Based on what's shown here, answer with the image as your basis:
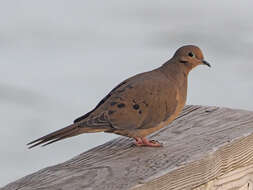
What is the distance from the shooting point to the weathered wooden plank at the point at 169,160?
374cm

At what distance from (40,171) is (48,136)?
0.30 meters

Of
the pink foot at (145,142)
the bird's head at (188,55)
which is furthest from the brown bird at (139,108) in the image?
the bird's head at (188,55)

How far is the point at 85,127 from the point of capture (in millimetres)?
4605

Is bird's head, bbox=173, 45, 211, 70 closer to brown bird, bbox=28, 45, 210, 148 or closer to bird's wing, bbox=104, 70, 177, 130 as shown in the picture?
brown bird, bbox=28, 45, 210, 148

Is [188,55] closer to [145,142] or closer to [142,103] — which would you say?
[142,103]

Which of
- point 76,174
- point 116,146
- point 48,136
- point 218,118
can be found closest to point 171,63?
point 218,118

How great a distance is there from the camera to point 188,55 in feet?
17.5

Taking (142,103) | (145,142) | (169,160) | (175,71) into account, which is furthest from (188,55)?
(169,160)

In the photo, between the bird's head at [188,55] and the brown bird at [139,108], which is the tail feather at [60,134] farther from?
the bird's head at [188,55]

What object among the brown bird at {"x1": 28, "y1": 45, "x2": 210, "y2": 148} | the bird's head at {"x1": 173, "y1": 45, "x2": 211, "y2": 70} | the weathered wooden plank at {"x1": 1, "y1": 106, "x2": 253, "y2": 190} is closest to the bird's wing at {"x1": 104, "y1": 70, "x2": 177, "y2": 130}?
the brown bird at {"x1": 28, "y1": 45, "x2": 210, "y2": 148}

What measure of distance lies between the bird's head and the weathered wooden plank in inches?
17.6

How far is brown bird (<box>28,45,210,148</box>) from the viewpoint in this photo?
4.70 meters

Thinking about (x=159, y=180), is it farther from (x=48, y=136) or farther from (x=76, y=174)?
(x=48, y=136)

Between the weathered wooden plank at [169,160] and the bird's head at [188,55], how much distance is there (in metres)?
0.45
